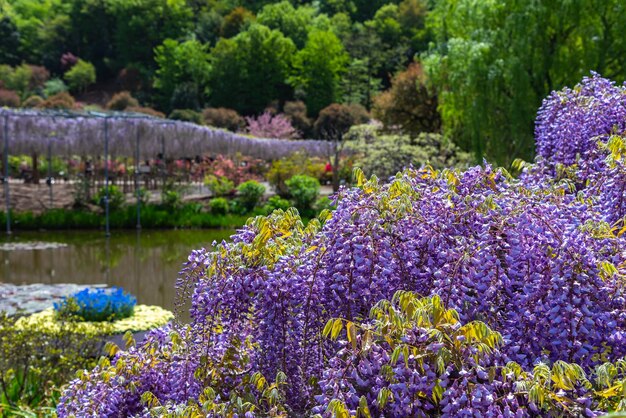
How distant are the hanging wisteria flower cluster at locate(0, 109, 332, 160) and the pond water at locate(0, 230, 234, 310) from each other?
3622mm

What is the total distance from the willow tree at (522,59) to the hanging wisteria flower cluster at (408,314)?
344 inches

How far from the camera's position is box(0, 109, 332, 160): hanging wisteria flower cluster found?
21.3 m

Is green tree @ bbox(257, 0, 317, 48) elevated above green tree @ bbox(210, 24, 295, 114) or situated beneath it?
elevated above

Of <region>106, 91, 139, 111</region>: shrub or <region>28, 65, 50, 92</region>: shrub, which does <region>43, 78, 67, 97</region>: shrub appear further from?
<region>106, 91, 139, 111</region>: shrub

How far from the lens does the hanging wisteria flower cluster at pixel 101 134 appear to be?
69.8 ft

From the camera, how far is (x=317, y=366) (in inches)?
114

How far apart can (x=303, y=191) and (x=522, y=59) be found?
10.4 m

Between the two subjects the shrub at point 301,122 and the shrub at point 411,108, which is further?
the shrub at point 301,122

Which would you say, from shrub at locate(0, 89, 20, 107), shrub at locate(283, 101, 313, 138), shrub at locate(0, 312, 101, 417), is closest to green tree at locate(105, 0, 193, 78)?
shrub at locate(0, 89, 20, 107)

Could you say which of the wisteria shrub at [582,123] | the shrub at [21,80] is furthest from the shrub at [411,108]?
the shrub at [21,80]

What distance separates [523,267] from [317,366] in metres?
0.83

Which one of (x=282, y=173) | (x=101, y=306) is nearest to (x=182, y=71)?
(x=282, y=173)

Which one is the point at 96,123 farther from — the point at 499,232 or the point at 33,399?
the point at 499,232

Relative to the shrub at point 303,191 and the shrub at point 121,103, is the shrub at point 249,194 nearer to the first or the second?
the shrub at point 303,191
